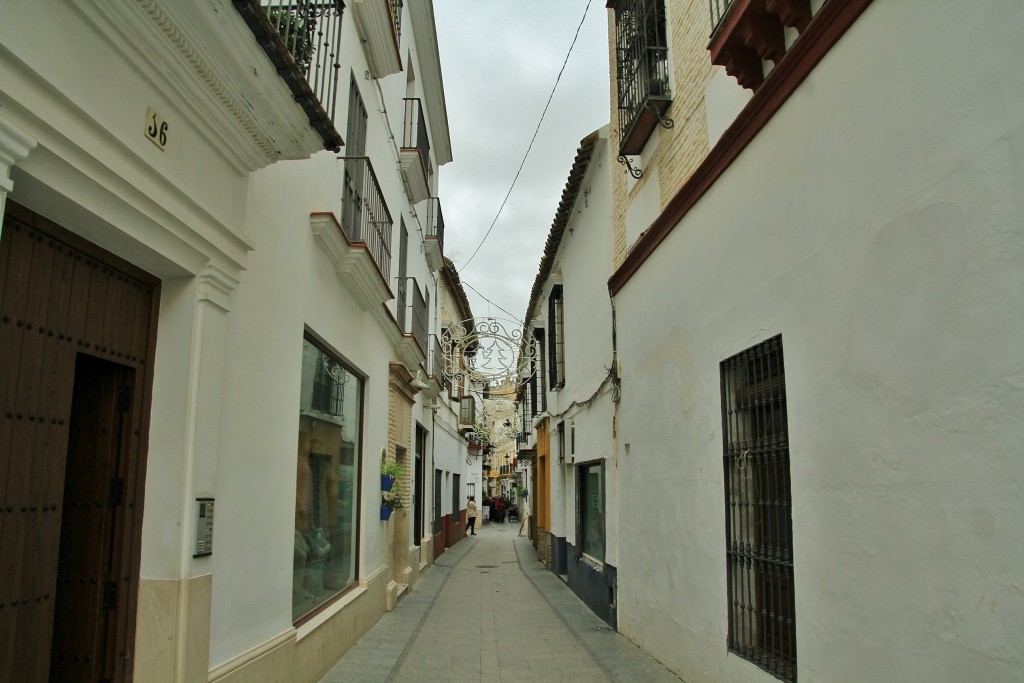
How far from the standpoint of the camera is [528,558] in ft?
61.3

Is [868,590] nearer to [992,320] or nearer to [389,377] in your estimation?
[992,320]

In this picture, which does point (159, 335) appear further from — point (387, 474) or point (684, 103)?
point (387, 474)

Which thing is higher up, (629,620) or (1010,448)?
(1010,448)

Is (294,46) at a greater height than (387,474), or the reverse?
(294,46)

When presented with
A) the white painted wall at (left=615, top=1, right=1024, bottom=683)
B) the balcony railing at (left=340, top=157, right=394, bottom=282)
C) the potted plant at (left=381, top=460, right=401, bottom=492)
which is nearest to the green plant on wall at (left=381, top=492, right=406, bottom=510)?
the potted plant at (left=381, top=460, right=401, bottom=492)

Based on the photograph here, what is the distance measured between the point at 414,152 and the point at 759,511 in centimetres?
865

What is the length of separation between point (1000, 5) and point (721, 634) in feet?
14.3

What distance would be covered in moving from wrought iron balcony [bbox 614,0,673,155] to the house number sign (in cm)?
461

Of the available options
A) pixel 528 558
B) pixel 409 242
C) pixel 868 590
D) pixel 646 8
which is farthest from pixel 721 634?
pixel 528 558

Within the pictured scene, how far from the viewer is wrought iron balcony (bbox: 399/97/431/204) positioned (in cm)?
1204

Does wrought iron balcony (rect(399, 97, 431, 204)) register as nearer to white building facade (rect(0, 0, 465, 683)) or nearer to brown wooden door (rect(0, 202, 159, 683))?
white building facade (rect(0, 0, 465, 683))

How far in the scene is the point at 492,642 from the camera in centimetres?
854

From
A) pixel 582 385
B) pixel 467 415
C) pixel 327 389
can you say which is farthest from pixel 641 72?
pixel 467 415

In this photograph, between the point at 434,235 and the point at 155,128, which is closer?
the point at 155,128
